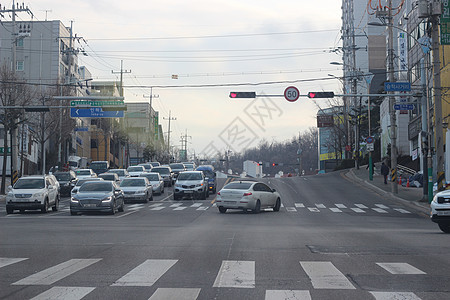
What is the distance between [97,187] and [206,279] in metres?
18.8

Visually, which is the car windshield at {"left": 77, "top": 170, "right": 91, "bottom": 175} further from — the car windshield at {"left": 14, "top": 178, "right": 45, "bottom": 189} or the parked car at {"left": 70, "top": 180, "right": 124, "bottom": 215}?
the parked car at {"left": 70, "top": 180, "right": 124, "bottom": 215}

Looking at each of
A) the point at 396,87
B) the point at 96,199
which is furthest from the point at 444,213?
the point at 96,199

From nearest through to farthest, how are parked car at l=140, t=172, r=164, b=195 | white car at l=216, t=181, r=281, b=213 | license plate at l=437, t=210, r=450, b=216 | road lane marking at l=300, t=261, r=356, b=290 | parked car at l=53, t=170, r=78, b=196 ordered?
1. road lane marking at l=300, t=261, r=356, b=290
2. license plate at l=437, t=210, r=450, b=216
3. white car at l=216, t=181, r=281, b=213
4. parked car at l=53, t=170, r=78, b=196
5. parked car at l=140, t=172, r=164, b=195

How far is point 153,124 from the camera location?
143m

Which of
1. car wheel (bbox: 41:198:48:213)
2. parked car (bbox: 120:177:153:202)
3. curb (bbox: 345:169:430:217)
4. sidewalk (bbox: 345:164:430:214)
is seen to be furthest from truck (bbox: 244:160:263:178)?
car wheel (bbox: 41:198:48:213)

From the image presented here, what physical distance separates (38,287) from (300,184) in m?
44.8

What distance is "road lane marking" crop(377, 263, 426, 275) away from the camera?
906 cm

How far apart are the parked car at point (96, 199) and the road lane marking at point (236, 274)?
16012 millimetres

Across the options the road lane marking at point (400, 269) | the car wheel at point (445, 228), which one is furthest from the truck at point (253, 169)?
the road lane marking at point (400, 269)

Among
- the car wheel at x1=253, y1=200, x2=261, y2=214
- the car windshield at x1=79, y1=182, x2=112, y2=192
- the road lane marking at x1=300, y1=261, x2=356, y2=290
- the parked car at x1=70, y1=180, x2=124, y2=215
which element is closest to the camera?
the road lane marking at x1=300, y1=261, x2=356, y2=290

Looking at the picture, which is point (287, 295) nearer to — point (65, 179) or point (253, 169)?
point (65, 179)

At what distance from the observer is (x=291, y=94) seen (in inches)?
1176

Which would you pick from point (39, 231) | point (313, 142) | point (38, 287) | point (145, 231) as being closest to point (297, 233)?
point (145, 231)

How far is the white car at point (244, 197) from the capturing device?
26.7 meters
